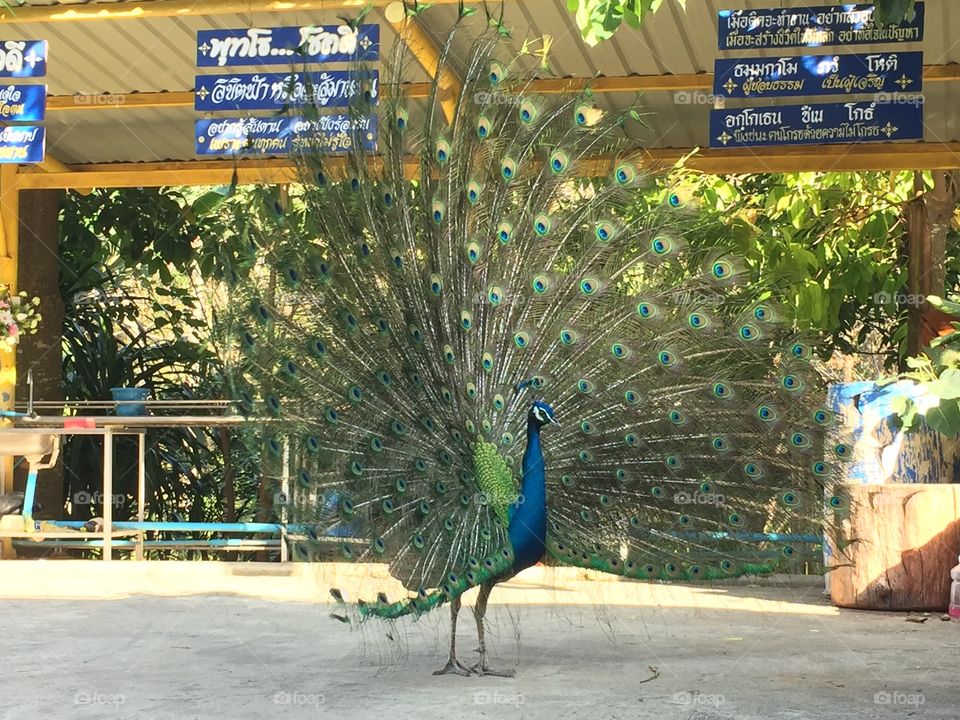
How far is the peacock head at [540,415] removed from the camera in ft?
21.2

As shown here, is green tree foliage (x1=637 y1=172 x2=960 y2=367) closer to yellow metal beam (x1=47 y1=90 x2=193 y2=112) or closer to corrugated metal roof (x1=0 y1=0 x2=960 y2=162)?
corrugated metal roof (x1=0 y1=0 x2=960 y2=162)

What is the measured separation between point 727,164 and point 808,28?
2851mm

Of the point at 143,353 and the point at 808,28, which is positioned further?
the point at 143,353

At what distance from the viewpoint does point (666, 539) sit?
22.5 ft

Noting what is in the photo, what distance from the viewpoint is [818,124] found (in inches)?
406

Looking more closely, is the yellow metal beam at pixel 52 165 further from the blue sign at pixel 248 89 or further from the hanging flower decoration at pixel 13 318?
the blue sign at pixel 248 89

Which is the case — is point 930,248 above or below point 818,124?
below

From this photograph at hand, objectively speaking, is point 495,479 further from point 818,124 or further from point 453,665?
point 818,124

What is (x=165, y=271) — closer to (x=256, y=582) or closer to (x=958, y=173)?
(x=256, y=582)

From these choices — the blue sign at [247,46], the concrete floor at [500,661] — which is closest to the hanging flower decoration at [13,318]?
the concrete floor at [500,661]

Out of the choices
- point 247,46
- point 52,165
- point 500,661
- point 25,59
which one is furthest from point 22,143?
point 500,661

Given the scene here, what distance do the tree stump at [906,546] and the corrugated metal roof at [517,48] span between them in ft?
12.0

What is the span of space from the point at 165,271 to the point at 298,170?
335 inches

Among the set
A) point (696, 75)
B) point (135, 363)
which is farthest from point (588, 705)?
point (135, 363)
